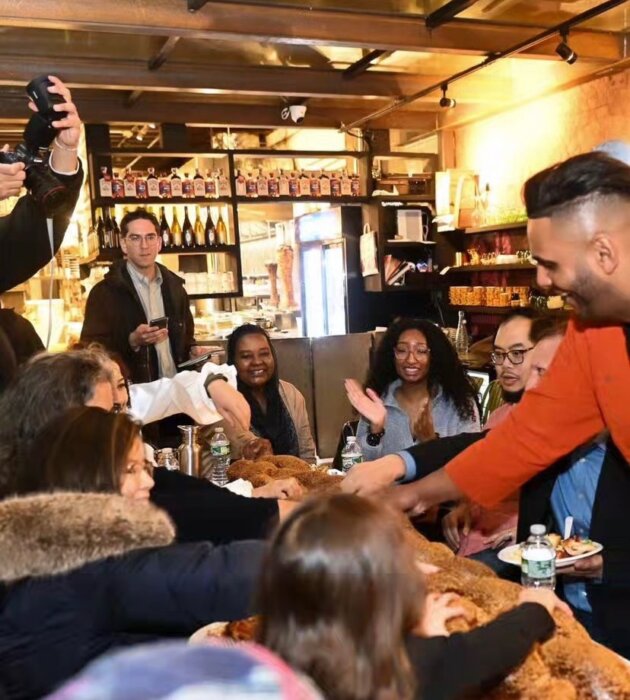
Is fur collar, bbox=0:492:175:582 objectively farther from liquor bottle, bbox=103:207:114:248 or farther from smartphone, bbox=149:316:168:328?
liquor bottle, bbox=103:207:114:248

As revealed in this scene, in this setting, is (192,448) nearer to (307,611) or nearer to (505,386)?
(505,386)

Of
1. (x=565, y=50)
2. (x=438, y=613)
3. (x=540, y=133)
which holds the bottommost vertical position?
(x=438, y=613)

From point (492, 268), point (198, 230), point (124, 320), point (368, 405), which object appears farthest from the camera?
point (198, 230)

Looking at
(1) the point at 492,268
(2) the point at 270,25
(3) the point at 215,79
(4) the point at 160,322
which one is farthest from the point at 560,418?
(1) the point at 492,268

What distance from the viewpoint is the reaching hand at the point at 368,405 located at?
3039 mm

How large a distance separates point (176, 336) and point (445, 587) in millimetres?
2747

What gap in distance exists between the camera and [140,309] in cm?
396

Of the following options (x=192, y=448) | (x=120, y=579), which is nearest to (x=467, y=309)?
(x=192, y=448)

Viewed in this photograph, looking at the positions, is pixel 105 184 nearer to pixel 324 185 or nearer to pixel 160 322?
pixel 324 185

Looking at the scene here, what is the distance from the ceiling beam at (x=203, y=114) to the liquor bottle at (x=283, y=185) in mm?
460

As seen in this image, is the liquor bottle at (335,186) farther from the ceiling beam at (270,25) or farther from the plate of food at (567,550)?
the plate of food at (567,550)

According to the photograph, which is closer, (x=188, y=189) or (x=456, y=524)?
(x=456, y=524)

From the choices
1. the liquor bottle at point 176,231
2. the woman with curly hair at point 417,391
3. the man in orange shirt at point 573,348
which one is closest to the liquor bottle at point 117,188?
the liquor bottle at point 176,231

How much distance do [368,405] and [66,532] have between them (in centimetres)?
202
